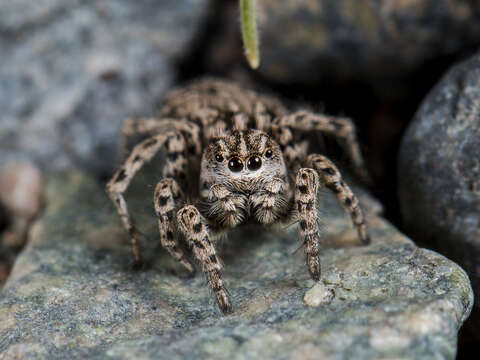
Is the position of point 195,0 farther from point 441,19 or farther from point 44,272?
point 44,272

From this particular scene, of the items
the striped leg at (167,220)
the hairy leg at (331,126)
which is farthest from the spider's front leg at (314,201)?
the striped leg at (167,220)

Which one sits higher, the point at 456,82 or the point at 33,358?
the point at 456,82

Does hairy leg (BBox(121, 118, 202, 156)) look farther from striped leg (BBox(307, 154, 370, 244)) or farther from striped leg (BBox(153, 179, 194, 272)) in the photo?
striped leg (BBox(307, 154, 370, 244))

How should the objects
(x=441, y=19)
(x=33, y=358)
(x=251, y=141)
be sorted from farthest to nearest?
1. (x=441, y=19)
2. (x=251, y=141)
3. (x=33, y=358)

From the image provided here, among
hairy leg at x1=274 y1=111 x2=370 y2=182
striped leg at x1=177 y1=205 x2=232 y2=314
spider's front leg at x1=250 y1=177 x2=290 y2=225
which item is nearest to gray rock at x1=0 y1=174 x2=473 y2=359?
striped leg at x1=177 y1=205 x2=232 y2=314

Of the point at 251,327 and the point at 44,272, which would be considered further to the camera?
the point at 44,272

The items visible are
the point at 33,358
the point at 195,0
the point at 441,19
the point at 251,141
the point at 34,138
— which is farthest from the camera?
the point at 195,0

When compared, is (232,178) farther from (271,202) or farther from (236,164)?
(271,202)

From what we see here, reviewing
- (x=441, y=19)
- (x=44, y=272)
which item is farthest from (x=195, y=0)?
(x=44, y=272)
